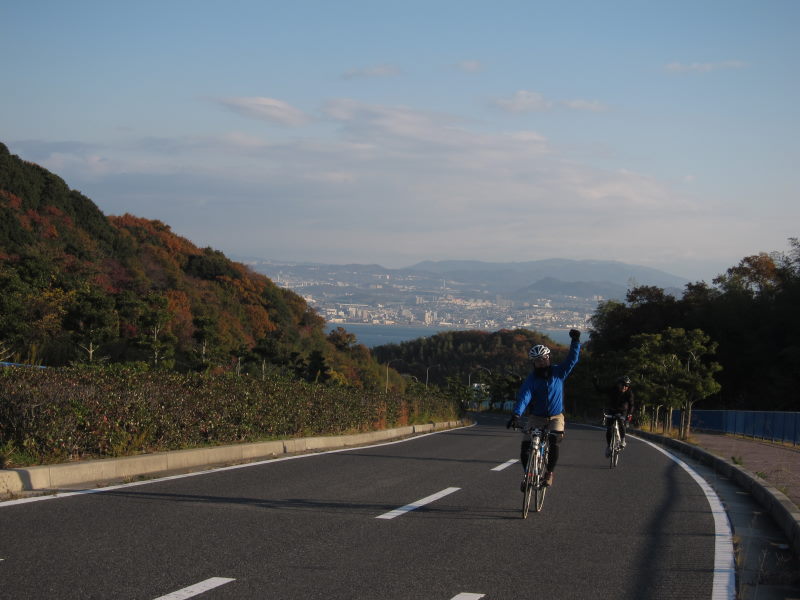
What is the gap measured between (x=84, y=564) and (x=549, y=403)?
5297mm

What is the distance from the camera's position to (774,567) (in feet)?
24.2

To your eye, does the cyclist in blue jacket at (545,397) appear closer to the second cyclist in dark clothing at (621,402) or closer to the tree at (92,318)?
the second cyclist in dark clothing at (621,402)

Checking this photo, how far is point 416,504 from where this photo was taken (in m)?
10.0

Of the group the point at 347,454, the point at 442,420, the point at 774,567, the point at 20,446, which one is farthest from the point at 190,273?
the point at 774,567

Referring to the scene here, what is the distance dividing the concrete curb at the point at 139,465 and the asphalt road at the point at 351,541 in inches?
25.9

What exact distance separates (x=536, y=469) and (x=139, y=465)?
5275 mm

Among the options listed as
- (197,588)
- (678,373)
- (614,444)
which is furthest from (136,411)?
(678,373)

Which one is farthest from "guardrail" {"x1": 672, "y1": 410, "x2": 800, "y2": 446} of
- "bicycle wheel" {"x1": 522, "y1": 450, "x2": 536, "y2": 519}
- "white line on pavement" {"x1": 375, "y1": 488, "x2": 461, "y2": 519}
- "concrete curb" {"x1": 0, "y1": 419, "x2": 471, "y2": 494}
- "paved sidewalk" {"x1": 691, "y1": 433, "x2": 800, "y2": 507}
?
"bicycle wheel" {"x1": 522, "y1": 450, "x2": 536, "y2": 519}

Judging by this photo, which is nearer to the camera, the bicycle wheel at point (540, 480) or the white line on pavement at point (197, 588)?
the white line on pavement at point (197, 588)

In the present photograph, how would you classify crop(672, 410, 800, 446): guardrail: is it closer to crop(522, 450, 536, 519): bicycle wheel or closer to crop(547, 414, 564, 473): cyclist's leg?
crop(547, 414, 564, 473): cyclist's leg

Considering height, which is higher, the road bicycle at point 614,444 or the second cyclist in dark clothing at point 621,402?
the second cyclist in dark clothing at point 621,402

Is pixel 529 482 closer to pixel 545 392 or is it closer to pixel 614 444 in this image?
pixel 545 392

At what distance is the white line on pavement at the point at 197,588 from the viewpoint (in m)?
5.60

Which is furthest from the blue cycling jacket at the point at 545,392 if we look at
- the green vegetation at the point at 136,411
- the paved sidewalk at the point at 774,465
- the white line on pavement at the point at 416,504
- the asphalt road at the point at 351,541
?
the green vegetation at the point at 136,411
